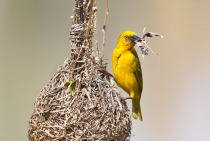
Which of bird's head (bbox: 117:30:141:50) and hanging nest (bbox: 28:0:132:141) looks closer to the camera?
hanging nest (bbox: 28:0:132:141)

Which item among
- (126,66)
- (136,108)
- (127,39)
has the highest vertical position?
(127,39)

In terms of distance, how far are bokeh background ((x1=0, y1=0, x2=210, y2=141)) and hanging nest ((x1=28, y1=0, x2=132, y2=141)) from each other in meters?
0.63

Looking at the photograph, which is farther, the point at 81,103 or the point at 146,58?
the point at 146,58

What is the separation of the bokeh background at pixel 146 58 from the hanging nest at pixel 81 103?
0.63 m

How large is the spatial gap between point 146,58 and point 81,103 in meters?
0.89

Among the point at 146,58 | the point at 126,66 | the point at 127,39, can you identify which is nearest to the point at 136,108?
the point at 126,66

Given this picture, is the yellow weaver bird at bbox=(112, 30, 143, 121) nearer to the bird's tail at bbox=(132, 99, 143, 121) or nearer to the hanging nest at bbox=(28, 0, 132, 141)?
the bird's tail at bbox=(132, 99, 143, 121)

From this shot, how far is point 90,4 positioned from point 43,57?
69 cm

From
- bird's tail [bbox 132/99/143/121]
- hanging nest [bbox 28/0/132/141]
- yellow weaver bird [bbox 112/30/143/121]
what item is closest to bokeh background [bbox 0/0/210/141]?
bird's tail [bbox 132/99/143/121]

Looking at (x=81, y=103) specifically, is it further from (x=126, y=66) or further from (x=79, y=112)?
(x=126, y=66)

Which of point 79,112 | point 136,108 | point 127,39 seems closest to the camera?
point 79,112

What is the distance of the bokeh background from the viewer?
1.65m

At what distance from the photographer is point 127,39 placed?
4.21 ft

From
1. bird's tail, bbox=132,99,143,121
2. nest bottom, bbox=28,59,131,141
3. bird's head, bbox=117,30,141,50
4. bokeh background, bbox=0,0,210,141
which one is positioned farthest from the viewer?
bokeh background, bbox=0,0,210,141
